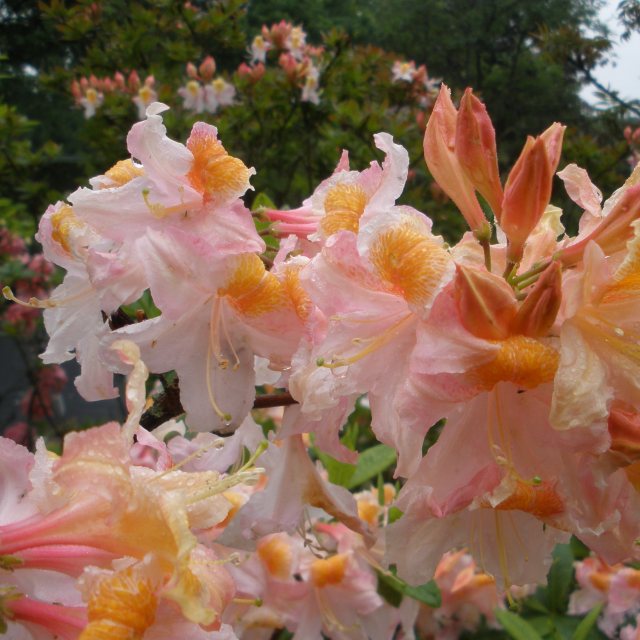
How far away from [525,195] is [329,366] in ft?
0.71

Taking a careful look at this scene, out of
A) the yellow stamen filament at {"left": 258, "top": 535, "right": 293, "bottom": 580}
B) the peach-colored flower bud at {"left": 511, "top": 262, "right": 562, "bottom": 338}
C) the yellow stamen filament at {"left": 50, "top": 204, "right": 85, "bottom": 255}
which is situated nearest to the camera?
the peach-colored flower bud at {"left": 511, "top": 262, "right": 562, "bottom": 338}

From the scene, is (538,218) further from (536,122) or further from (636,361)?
(536,122)

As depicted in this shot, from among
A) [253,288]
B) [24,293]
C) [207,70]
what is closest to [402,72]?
[207,70]

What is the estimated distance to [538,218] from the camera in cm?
65

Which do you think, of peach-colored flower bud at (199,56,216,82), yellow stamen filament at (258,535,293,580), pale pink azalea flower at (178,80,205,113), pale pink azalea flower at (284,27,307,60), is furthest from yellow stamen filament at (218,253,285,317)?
pale pink azalea flower at (284,27,307,60)

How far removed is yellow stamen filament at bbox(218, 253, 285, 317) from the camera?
66 cm

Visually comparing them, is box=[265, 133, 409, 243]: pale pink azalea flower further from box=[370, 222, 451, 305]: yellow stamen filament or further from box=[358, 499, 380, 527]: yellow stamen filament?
box=[358, 499, 380, 527]: yellow stamen filament

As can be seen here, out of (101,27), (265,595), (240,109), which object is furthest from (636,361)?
(101,27)

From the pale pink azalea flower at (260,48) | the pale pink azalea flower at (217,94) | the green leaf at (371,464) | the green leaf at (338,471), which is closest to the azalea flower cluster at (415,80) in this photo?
the pale pink azalea flower at (260,48)

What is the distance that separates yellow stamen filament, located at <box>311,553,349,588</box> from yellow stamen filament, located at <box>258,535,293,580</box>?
0.20 feet

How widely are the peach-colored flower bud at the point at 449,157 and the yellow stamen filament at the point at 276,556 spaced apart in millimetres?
608

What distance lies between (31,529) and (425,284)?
0.31 m

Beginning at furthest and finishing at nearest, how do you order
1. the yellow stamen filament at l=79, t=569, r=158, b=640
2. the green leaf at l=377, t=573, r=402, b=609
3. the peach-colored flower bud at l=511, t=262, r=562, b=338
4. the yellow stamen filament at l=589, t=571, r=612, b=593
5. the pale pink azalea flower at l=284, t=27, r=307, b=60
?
the pale pink azalea flower at l=284, t=27, r=307, b=60 < the yellow stamen filament at l=589, t=571, r=612, b=593 < the green leaf at l=377, t=573, r=402, b=609 < the peach-colored flower bud at l=511, t=262, r=562, b=338 < the yellow stamen filament at l=79, t=569, r=158, b=640

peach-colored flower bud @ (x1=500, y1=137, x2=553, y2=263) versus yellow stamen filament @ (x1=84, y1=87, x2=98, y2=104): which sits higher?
peach-colored flower bud @ (x1=500, y1=137, x2=553, y2=263)
